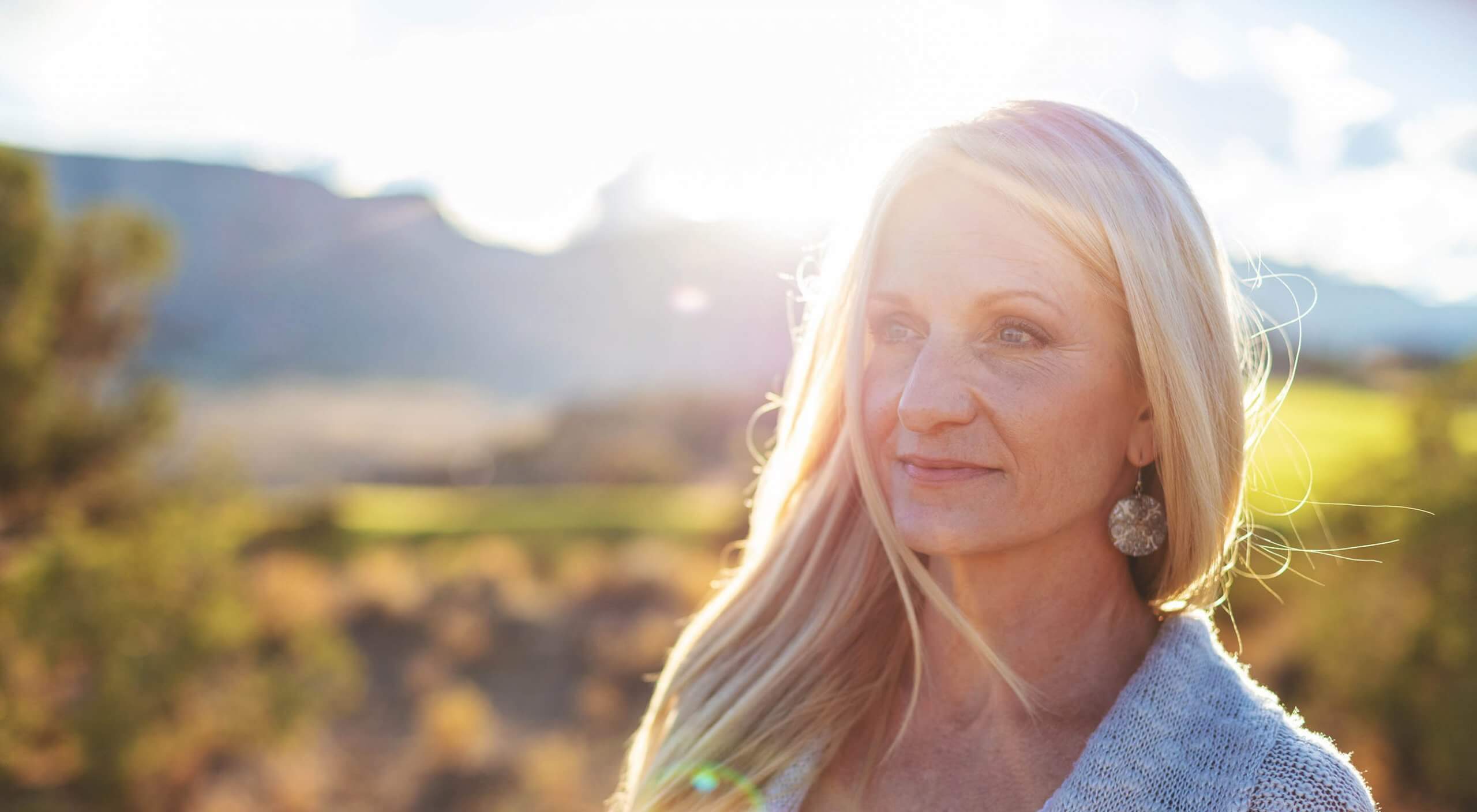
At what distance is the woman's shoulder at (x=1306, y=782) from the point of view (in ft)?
5.25

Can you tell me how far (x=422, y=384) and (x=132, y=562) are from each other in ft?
103

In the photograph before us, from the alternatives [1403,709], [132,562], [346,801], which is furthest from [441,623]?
[1403,709]

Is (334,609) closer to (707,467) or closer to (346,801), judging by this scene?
(346,801)

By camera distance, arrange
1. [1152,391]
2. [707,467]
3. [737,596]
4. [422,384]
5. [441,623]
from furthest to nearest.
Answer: [422,384] < [707,467] < [441,623] < [737,596] < [1152,391]

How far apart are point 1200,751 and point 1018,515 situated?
0.52 metres

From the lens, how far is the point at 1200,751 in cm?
176

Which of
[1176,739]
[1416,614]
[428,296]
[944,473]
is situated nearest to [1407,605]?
[1416,614]

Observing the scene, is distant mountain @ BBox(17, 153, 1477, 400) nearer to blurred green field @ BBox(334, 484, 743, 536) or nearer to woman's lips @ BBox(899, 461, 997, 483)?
blurred green field @ BBox(334, 484, 743, 536)

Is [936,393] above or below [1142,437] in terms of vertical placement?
above

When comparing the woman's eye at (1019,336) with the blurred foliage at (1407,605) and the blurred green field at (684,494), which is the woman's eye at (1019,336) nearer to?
the blurred green field at (684,494)

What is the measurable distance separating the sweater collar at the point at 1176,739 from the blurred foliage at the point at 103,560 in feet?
22.1

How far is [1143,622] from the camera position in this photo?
2.15 m

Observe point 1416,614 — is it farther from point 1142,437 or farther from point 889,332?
point 889,332

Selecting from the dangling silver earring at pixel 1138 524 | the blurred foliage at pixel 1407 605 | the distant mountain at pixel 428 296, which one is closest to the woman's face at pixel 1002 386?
the dangling silver earring at pixel 1138 524
